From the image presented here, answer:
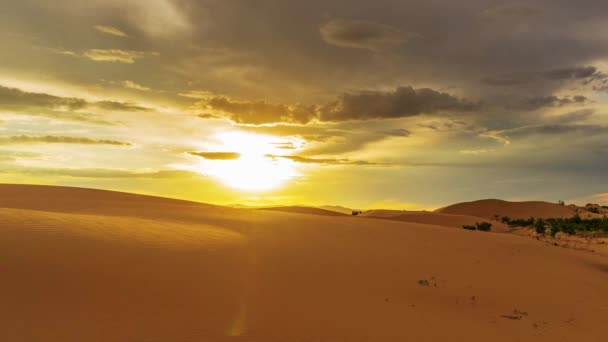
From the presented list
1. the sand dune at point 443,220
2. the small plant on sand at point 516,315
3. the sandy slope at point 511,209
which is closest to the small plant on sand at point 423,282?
the small plant on sand at point 516,315

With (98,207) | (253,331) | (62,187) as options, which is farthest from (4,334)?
(62,187)

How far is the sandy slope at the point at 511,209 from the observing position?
39.4 metres

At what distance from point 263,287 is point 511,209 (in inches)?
1557

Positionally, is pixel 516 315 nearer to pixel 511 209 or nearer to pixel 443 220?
pixel 443 220

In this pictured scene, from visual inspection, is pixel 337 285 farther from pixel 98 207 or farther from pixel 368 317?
pixel 98 207

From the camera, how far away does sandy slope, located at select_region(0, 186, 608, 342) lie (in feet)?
20.8

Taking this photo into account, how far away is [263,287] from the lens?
8.05m

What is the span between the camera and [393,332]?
7.02m

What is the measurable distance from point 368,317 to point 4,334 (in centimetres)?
509

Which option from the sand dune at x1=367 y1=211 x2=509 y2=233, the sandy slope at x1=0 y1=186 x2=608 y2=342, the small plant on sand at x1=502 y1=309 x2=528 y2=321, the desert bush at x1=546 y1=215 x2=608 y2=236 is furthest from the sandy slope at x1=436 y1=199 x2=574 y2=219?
the small plant on sand at x1=502 y1=309 x2=528 y2=321

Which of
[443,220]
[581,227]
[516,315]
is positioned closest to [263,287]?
[516,315]

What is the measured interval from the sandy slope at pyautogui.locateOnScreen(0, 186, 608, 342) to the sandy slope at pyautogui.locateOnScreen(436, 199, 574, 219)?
28859mm

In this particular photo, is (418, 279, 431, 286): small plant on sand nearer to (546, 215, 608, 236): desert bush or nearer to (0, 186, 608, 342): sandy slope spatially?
(0, 186, 608, 342): sandy slope

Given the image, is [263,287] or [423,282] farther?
[423,282]
